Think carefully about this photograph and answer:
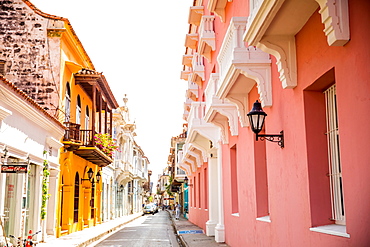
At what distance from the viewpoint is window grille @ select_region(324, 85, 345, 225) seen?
5887mm

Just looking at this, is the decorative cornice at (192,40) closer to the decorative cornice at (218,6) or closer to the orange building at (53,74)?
the orange building at (53,74)

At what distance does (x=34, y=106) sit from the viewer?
1337cm

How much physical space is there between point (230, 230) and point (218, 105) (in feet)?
12.7

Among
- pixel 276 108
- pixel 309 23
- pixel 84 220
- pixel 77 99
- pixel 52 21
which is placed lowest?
pixel 84 220

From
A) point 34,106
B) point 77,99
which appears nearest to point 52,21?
point 77,99

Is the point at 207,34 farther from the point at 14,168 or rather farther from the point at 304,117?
the point at 304,117

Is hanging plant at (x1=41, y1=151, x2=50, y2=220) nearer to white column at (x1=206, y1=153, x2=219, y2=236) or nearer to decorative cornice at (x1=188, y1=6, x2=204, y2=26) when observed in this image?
white column at (x1=206, y1=153, x2=219, y2=236)

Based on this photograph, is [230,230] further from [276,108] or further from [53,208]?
[53,208]

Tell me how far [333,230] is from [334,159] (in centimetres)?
101

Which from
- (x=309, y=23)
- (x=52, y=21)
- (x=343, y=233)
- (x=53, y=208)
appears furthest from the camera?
(x=52, y=21)

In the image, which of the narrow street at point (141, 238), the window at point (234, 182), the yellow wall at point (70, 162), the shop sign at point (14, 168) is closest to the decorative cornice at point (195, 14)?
the yellow wall at point (70, 162)

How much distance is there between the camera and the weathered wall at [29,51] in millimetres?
17812

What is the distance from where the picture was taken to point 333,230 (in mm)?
5422

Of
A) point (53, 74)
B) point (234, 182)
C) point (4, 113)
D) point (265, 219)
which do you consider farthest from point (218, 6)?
point (53, 74)
